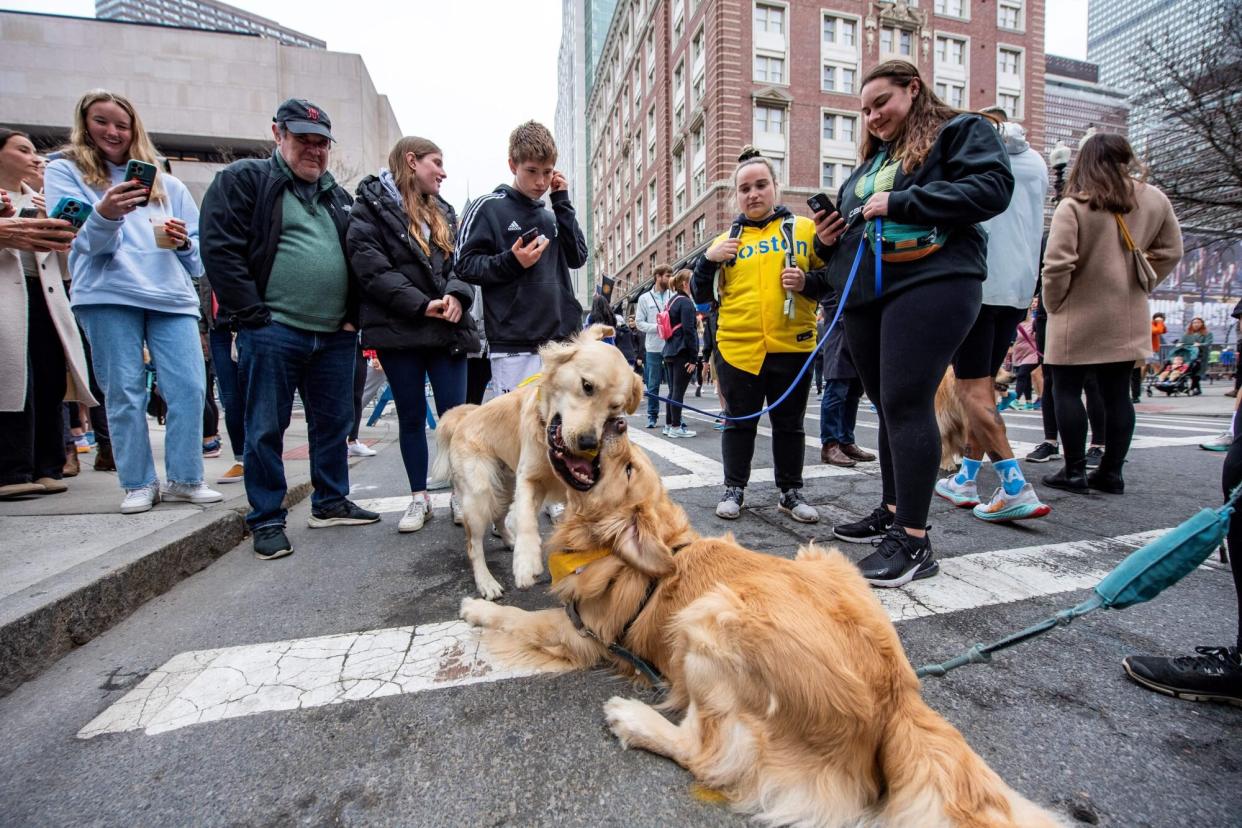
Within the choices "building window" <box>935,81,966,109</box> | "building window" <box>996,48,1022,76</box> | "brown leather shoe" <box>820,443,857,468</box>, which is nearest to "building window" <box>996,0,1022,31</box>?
"building window" <box>996,48,1022,76</box>

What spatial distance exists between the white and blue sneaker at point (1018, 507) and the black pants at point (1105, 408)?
1042 millimetres

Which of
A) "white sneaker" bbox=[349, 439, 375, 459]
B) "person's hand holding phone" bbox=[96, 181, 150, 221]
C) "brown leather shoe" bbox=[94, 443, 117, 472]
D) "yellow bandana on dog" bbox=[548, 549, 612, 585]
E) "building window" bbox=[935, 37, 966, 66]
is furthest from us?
"building window" bbox=[935, 37, 966, 66]

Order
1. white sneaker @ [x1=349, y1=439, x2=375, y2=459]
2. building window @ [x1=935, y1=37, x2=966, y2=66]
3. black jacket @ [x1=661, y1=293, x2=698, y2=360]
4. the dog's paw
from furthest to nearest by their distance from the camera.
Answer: building window @ [x1=935, y1=37, x2=966, y2=66]
black jacket @ [x1=661, y1=293, x2=698, y2=360]
white sneaker @ [x1=349, y1=439, x2=375, y2=459]
the dog's paw

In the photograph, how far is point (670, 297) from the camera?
8.13m

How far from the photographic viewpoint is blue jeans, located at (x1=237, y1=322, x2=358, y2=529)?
3023mm

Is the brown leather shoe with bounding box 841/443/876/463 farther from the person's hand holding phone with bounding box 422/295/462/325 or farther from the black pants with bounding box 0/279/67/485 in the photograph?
the black pants with bounding box 0/279/67/485

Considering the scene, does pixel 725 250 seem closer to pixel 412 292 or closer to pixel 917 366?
pixel 917 366

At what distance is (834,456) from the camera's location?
527cm

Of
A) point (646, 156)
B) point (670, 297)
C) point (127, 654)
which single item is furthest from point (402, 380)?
point (646, 156)

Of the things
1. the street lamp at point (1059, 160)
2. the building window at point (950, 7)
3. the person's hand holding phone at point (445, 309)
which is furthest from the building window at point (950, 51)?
the person's hand holding phone at point (445, 309)

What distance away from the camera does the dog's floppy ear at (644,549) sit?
5.50 ft

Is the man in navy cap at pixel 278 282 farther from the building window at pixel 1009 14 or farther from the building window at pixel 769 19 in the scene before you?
the building window at pixel 1009 14

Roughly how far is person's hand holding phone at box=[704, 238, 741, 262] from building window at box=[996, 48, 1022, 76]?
1599 inches

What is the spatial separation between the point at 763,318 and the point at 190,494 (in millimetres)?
3869
